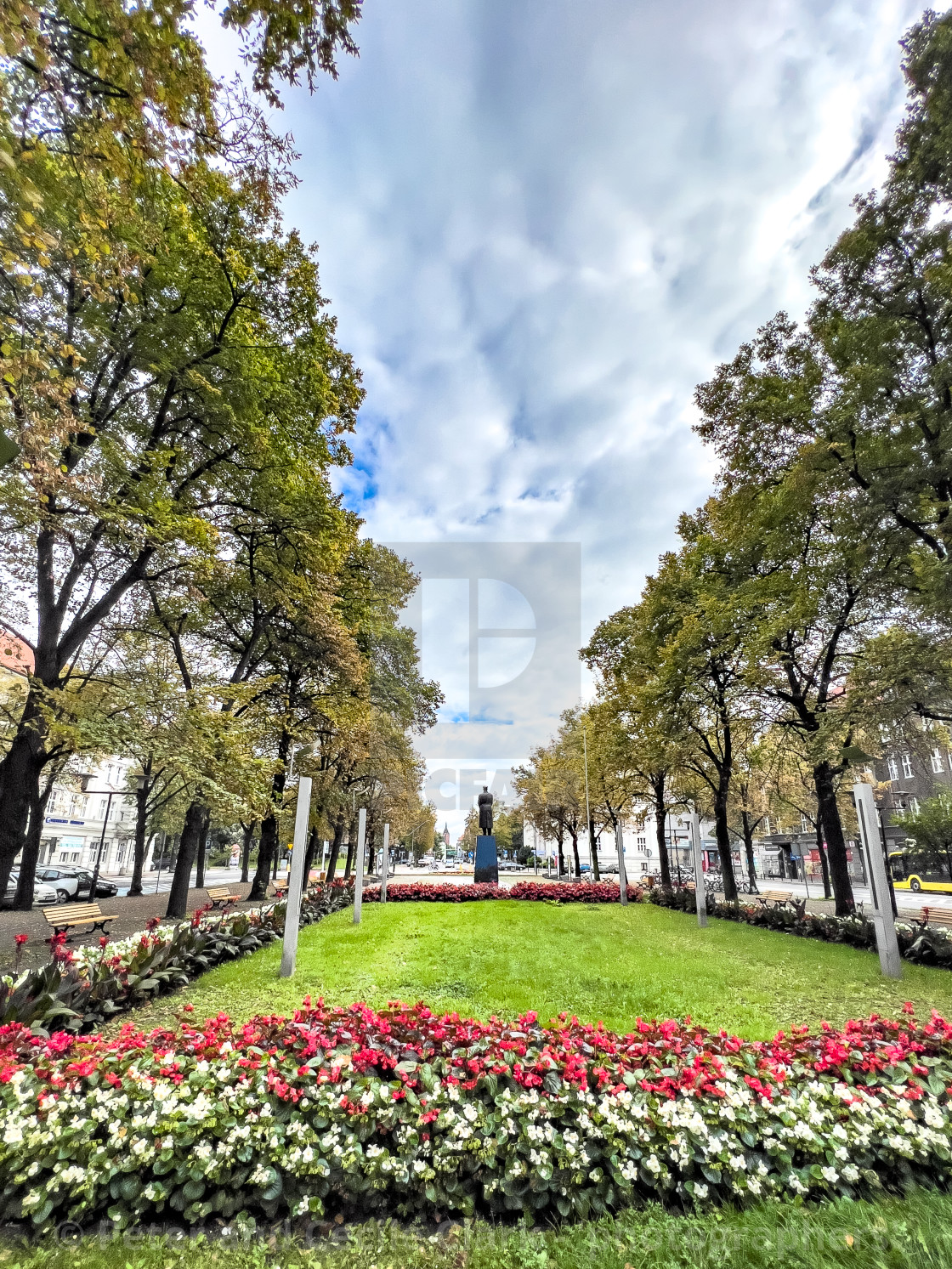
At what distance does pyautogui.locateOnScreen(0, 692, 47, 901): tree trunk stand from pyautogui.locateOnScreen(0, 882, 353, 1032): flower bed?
2.43 m

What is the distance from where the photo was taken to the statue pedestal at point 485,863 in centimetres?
2714

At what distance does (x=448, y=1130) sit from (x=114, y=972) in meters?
5.47

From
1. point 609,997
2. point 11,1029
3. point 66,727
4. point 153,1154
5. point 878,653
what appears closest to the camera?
point 153,1154

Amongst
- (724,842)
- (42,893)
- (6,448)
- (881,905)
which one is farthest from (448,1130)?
(42,893)

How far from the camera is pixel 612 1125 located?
11.7 feet

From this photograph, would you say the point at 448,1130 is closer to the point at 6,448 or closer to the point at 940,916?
the point at 6,448

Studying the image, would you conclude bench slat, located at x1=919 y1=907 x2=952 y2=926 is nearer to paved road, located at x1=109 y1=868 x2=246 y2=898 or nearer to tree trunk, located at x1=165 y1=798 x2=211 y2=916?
tree trunk, located at x1=165 y1=798 x2=211 y2=916

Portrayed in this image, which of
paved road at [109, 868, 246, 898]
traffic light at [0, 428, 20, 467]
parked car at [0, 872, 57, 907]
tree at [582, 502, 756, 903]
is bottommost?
paved road at [109, 868, 246, 898]

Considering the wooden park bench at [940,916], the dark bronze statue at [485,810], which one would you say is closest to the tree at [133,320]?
the dark bronze statue at [485,810]

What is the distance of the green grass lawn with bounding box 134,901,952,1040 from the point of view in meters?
7.24

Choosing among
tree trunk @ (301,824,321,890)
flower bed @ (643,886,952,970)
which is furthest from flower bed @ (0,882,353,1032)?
flower bed @ (643,886,952,970)

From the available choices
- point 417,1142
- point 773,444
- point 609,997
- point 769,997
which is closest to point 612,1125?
point 417,1142

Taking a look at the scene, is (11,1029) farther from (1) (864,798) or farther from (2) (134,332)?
(1) (864,798)

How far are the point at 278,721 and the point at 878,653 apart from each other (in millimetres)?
12966
